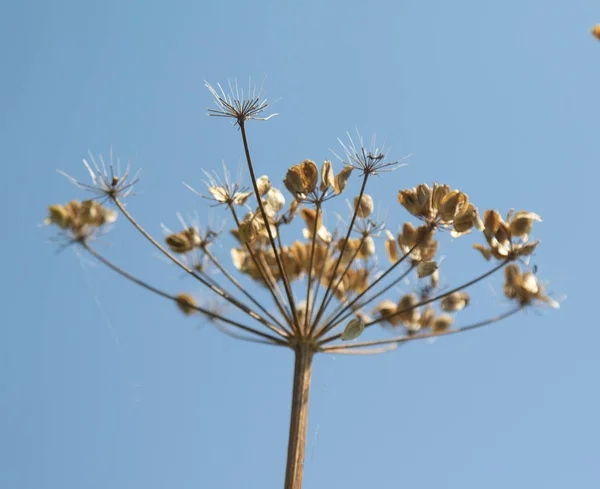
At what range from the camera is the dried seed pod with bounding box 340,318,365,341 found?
5.02 metres

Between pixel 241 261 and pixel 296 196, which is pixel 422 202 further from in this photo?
pixel 241 261

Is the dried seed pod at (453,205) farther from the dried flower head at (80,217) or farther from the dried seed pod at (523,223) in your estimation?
the dried flower head at (80,217)

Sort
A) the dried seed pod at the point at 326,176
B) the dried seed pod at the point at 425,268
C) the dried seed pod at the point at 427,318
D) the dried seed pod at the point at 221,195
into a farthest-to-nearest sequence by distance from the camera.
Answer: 1. the dried seed pod at the point at 427,318
2. the dried seed pod at the point at 425,268
3. the dried seed pod at the point at 221,195
4. the dried seed pod at the point at 326,176

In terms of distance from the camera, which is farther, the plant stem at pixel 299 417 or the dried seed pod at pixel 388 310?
the dried seed pod at pixel 388 310

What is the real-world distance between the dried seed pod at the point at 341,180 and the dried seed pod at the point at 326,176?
0.03m

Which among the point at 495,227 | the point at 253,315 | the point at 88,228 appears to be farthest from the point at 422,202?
the point at 88,228

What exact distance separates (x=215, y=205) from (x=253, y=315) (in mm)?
762

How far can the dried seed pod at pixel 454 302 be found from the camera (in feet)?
21.0

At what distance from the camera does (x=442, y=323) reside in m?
6.49

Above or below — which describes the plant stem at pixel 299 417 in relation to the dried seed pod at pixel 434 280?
below

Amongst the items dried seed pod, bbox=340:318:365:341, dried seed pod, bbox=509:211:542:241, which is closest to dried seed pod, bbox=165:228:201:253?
dried seed pod, bbox=340:318:365:341

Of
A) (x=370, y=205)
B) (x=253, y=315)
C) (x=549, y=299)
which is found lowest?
(x=253, y=315)

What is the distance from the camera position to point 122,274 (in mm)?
5504

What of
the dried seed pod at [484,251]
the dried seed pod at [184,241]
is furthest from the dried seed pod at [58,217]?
the dried seed pod at [484,251]
